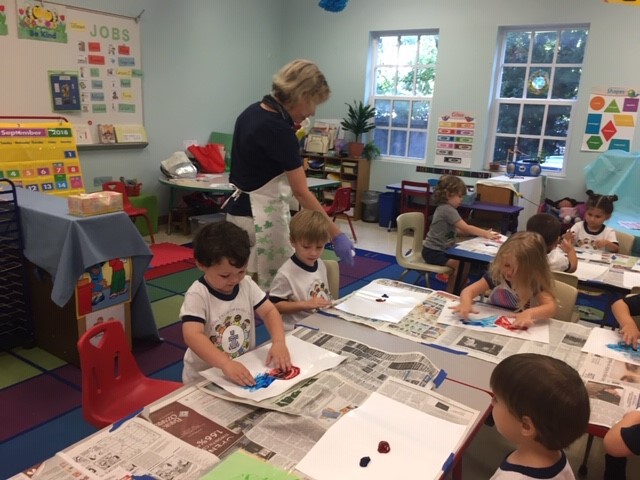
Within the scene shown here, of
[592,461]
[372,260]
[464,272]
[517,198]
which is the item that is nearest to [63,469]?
[592,461]

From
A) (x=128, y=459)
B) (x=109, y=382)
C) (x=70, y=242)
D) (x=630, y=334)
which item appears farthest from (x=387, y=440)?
(x=70, y=242)

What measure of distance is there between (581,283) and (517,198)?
9.01 ft

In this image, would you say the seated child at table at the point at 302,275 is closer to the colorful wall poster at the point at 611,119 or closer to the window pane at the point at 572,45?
the colorful wall poster at the point at 611,119

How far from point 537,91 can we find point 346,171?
103 inches

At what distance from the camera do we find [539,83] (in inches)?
241

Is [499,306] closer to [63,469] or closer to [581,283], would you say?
[581,283]

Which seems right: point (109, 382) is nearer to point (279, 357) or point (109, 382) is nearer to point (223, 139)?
point (279, 357)

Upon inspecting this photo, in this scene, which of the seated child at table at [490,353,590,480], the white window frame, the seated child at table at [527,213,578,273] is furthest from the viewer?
the white window frame

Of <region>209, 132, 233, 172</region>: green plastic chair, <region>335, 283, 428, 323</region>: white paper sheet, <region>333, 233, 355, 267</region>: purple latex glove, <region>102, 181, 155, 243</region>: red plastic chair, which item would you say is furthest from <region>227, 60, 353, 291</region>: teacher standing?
<region>209, 132, 233, 172</region>: green plastic chair

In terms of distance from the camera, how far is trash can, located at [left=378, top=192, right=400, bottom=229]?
6625 millimetres

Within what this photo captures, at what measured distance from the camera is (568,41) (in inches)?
232

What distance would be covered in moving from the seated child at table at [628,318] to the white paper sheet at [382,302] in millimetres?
720

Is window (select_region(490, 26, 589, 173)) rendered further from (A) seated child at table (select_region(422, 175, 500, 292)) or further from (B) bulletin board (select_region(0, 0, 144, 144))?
(B) bulletin board (select_region(0, 0, 144, 144))

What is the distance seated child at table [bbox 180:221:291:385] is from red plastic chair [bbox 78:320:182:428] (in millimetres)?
197
